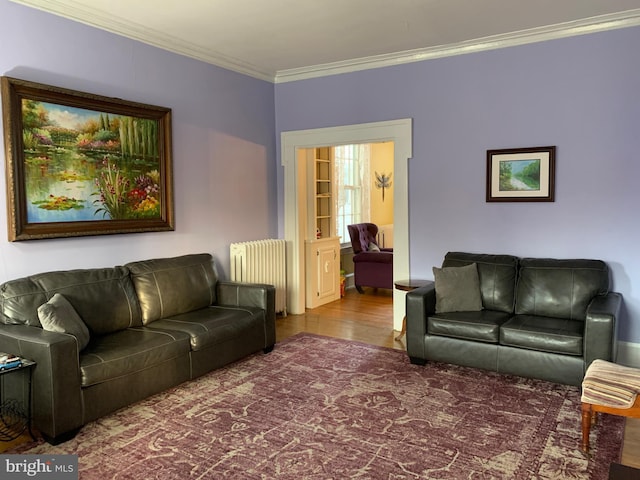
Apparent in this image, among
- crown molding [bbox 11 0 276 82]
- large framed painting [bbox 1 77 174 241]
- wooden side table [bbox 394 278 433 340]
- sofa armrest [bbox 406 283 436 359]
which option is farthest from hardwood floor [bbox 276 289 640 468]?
crown molding [bbox 11 0 276 82]

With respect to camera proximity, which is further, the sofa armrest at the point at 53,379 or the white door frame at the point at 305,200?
the white door frame at the point at 305,200

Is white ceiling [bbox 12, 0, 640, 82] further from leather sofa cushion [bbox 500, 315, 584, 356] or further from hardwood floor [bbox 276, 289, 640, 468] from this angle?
hardwood floor [bbox 276, 289, 640, 468]

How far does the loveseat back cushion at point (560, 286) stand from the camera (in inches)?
153

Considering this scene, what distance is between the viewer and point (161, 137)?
4.40 meters

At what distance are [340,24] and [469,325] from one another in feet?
8.53

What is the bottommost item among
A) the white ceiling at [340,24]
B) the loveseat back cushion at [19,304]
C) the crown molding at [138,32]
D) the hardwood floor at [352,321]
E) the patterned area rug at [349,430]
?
the patterned area rug at [349,430]

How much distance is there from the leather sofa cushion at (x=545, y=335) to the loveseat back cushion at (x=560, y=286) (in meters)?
0.13

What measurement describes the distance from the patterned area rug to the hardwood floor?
943mm

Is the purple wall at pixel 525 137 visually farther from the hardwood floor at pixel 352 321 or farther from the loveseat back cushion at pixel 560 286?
the hardwood floor at pixel 352 321

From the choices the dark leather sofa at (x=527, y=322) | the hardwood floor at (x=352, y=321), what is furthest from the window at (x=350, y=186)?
the dark leather sofa at (x=527, y=322)

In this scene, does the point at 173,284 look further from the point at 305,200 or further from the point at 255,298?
the point at 305,200

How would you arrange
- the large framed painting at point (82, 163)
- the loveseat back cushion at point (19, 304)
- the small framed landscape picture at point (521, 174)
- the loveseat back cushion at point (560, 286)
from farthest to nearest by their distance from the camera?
the small framed landscape picture at point (521, 174)
the loveseat back cushion at point (560, 286)
the large framed painting at point (82, 163)
the loveseat back cushion at point (19, 304)

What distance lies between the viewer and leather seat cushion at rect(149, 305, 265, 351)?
367cm

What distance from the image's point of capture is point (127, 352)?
10.4 feet
